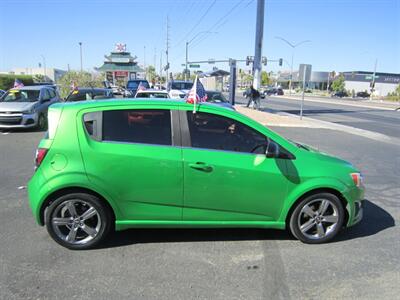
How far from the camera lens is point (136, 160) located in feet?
12.1

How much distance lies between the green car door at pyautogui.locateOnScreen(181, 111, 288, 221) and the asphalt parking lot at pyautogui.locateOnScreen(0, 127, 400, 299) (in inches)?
16.7

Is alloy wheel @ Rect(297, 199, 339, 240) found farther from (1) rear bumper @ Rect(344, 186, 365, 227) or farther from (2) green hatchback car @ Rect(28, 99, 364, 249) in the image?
(1) rear bumper @ Rect(344, 186, 365, 227)

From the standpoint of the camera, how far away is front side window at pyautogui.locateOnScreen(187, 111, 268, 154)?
3832 mm

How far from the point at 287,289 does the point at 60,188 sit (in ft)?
8.13

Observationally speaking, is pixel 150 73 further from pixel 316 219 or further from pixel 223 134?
pixel 316 219

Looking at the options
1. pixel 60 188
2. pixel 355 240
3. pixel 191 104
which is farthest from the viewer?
pixel 355 240

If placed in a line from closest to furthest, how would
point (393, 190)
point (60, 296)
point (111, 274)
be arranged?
point (60, 296)
point (111, 274)
point (393, 190)

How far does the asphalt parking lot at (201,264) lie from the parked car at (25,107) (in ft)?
27.0

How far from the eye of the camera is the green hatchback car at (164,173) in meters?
3.70

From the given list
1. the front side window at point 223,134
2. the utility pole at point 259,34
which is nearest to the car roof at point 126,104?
the front side window at point 223,134

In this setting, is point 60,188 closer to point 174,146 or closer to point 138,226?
point 138,226

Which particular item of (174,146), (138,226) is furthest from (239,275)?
(174,146)

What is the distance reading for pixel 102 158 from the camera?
3.68 meters

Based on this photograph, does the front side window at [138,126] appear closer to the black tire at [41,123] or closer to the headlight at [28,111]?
the headlight at [28,111]
